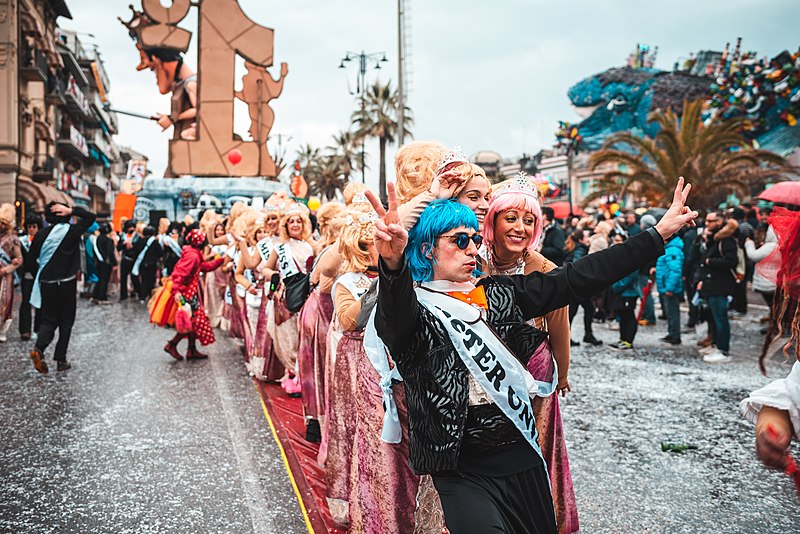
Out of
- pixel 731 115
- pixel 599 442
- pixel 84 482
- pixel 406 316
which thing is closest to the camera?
pixel 406 316

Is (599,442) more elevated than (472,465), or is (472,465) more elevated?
(472,465)

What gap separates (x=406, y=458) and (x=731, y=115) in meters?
45.9

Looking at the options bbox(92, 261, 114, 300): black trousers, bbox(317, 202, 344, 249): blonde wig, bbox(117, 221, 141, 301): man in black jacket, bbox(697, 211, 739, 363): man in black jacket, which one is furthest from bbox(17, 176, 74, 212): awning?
bbox(317, 202, 344, 249): blonde wig

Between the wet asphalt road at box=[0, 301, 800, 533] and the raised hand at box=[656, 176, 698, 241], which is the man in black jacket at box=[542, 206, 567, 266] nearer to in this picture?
the wet asphalt road at box=[0, 301, 800, 533]

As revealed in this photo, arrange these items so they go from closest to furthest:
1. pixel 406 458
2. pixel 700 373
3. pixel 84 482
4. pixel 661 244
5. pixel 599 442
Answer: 1. pixel 661 244
2. pixel 406 458
3. pixel 84 482
4. pixel 599 442
5. pixel 700 373

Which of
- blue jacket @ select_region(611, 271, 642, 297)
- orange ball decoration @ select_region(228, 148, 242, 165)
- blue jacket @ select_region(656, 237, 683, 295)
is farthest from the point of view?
orange ball decoration @ select_region(228, 148, 242, 165)

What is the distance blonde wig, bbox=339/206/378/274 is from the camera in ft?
13.2

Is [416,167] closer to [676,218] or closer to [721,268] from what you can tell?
[676,218]

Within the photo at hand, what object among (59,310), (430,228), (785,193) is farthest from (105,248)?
(785,193)

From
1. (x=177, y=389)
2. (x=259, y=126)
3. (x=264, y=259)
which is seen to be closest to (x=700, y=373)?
(x=264, y=259)

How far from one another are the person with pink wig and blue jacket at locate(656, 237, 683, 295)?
7.19m

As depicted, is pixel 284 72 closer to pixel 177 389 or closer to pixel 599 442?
pixel 177 389

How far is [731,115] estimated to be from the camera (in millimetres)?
43031

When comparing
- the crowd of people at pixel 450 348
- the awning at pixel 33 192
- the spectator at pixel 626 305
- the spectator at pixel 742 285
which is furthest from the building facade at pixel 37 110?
the crowd of people at pixel 450 348
